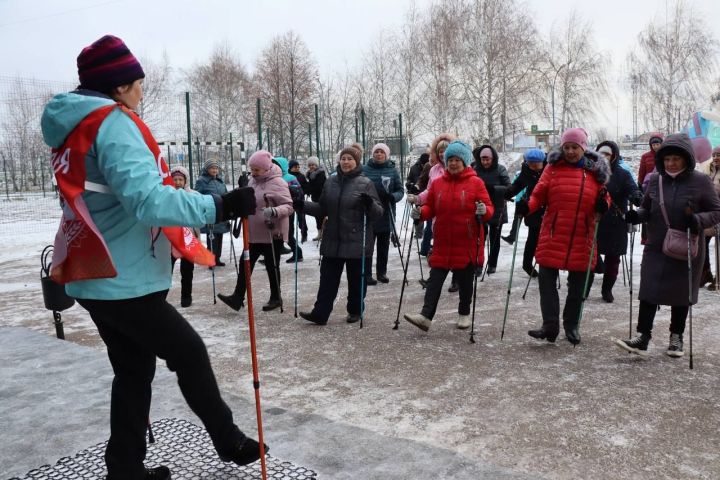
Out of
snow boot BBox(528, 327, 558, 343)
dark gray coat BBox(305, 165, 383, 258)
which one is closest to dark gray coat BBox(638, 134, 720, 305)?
snow boot BBox(528, 327, 558, 343)

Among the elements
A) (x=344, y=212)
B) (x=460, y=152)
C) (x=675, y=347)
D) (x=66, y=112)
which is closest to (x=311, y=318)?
(x=344, y=212)

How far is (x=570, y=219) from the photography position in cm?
491

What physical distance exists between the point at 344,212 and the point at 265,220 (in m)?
0.81

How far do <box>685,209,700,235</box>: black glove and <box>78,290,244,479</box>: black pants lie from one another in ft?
11.2

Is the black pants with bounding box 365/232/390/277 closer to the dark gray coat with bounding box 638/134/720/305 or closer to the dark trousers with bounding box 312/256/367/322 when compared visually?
the dark trousers with bounding box 312/256/367/322

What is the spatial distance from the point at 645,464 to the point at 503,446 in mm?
638

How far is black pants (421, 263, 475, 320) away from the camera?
5309 millimetres

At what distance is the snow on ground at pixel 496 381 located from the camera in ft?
10.1

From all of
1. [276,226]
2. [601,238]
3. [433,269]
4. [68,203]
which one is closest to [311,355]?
[433,269]

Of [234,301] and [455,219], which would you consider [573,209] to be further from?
[234,301]

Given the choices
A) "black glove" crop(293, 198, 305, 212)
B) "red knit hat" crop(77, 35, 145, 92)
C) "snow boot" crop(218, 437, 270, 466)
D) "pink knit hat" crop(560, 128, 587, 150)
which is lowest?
"snow boot" crop(218, 437, 270, 466)

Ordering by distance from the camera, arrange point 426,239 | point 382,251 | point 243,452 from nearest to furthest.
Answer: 1. point 243,452
2. point 382,251
3. point 426,239

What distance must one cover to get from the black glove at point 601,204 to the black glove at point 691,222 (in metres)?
0.60

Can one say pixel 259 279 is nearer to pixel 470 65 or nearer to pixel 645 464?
pixel 645 464
